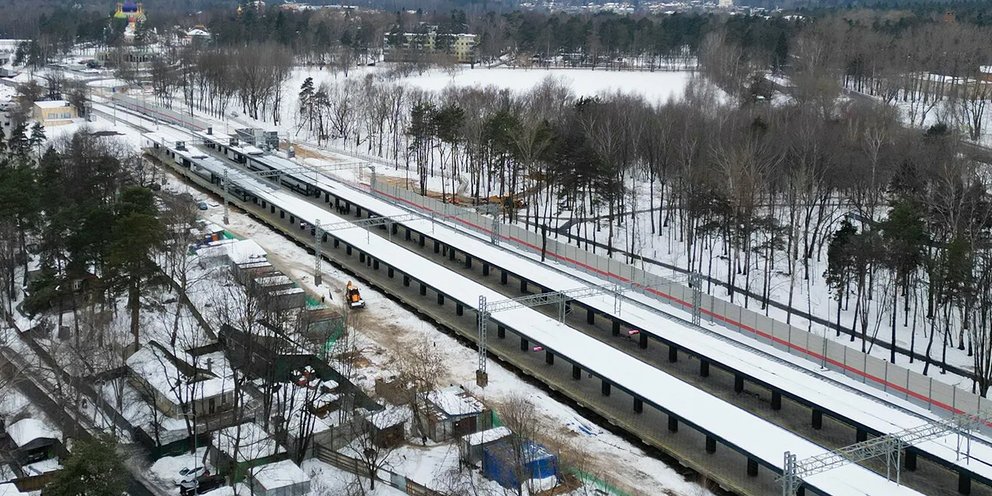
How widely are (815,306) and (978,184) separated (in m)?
6.17

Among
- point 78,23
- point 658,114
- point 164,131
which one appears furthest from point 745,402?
point 78,23

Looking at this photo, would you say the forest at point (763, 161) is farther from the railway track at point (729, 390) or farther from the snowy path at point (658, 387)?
the snowy path at point (658, 387)

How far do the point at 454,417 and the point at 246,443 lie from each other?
14.7 feet

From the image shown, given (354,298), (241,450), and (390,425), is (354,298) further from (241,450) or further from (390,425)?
(241,450)

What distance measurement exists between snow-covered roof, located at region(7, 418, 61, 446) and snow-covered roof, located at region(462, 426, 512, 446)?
364 inches

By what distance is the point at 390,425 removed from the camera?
21.7m

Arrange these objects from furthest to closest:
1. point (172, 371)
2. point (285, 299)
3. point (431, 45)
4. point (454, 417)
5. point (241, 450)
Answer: point (431, 45)
point (285, 299)
point (172, 371)
point (454, 417)
point (241, 450)

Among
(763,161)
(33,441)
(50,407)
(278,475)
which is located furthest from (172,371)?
(763,161)

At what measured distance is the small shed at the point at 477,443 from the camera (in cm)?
2066

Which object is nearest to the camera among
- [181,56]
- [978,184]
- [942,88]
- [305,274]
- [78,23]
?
[978,184]

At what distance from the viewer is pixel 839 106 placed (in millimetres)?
53969

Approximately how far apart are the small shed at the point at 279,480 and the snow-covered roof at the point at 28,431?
17.9ft

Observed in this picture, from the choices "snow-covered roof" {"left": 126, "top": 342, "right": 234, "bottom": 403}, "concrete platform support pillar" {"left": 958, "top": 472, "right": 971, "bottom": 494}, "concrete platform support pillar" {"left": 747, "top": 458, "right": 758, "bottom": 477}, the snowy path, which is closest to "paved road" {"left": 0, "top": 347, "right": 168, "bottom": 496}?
"snow-covered roof" {"left": 126, "top": 342, "right": 234, "bottom": 403}

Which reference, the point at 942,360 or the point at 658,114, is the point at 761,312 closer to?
the point at 942,360
